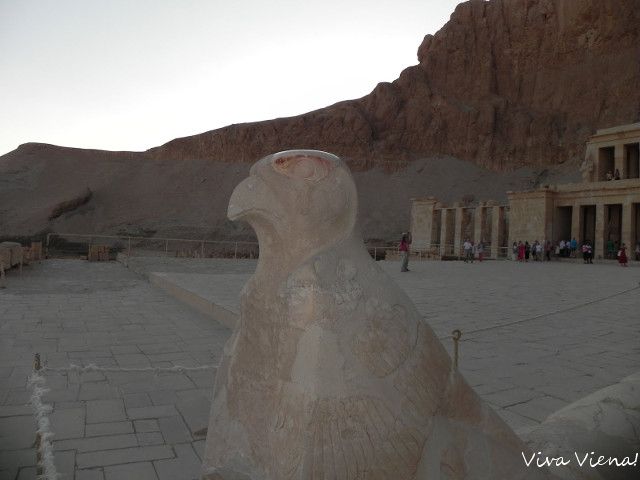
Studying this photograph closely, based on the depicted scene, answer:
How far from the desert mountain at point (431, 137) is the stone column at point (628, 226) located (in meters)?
21.8

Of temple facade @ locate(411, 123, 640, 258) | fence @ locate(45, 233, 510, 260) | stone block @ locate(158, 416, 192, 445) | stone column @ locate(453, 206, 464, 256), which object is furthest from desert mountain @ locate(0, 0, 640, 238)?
stone block @ locate(158, 416, 192, 445)

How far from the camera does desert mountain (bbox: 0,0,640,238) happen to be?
46.6m

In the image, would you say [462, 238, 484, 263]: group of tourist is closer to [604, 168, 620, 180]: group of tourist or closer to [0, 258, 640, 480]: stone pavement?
[604, 168, 620, 180]: group of tourist

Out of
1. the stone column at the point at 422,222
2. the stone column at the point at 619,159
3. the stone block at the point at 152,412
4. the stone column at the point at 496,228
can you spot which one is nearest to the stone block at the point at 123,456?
the stone block at the point at 152,412

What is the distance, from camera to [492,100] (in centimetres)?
5375

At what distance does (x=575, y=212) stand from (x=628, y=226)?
2.74 meters

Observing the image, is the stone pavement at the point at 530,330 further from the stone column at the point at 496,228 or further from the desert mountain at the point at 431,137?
the desert mountain at the point at 431,137

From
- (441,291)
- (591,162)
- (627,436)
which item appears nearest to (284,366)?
(627,436)

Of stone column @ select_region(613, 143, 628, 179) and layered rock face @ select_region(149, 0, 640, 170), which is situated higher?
layered rock face @ select_region(149, 0, 640, 170)

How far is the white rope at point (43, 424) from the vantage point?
2812 mm

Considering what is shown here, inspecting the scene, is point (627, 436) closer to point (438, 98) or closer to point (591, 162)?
point (591, 162)

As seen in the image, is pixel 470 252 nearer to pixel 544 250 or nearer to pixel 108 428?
pixel 544 250

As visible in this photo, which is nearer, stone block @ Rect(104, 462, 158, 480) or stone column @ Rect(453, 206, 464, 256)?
stone block @ Rect(104, 462, 158, 480)

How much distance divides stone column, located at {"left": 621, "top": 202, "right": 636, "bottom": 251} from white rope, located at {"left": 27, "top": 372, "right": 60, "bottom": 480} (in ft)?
79.9
